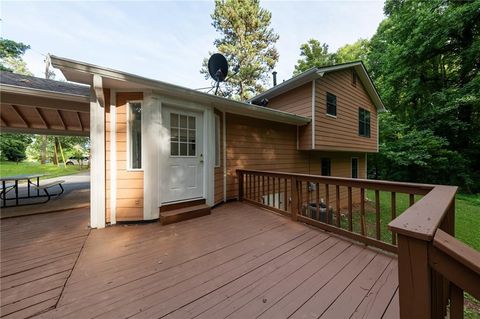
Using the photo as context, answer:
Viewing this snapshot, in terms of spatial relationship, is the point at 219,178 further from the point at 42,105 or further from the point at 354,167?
the point at 354,167

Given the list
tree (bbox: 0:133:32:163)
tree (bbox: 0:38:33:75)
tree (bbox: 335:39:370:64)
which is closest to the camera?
tree (bbox: 0:38:33:75)

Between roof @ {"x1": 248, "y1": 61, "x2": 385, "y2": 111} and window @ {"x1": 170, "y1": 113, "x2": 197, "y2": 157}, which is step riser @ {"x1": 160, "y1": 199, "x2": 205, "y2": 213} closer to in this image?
window @ {"x1": 170, "y1": 113, "x2": 197, "y2": 157}

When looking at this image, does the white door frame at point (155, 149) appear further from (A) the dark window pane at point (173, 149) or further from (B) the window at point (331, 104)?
(B) the window at point (331, 104)

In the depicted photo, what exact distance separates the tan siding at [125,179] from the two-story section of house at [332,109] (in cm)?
520

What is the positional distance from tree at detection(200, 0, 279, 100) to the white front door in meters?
11.4

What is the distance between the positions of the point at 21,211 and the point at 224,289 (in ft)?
16.4

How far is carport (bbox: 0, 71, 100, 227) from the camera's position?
135 inches

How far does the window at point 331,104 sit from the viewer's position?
721 centimetres

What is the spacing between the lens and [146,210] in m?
3.56

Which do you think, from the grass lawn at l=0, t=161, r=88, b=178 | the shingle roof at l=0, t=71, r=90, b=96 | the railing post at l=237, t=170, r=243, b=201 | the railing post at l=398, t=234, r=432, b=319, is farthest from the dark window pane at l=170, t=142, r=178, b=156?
the grass lawn at l=0, t=161, r=88, b=178

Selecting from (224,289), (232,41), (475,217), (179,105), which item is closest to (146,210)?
(179,105)

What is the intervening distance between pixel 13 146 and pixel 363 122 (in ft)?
96.4

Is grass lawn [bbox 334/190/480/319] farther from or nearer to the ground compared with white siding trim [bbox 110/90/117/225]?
nearer to the ground

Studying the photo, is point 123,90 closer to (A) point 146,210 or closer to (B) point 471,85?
(A) point 146,210
